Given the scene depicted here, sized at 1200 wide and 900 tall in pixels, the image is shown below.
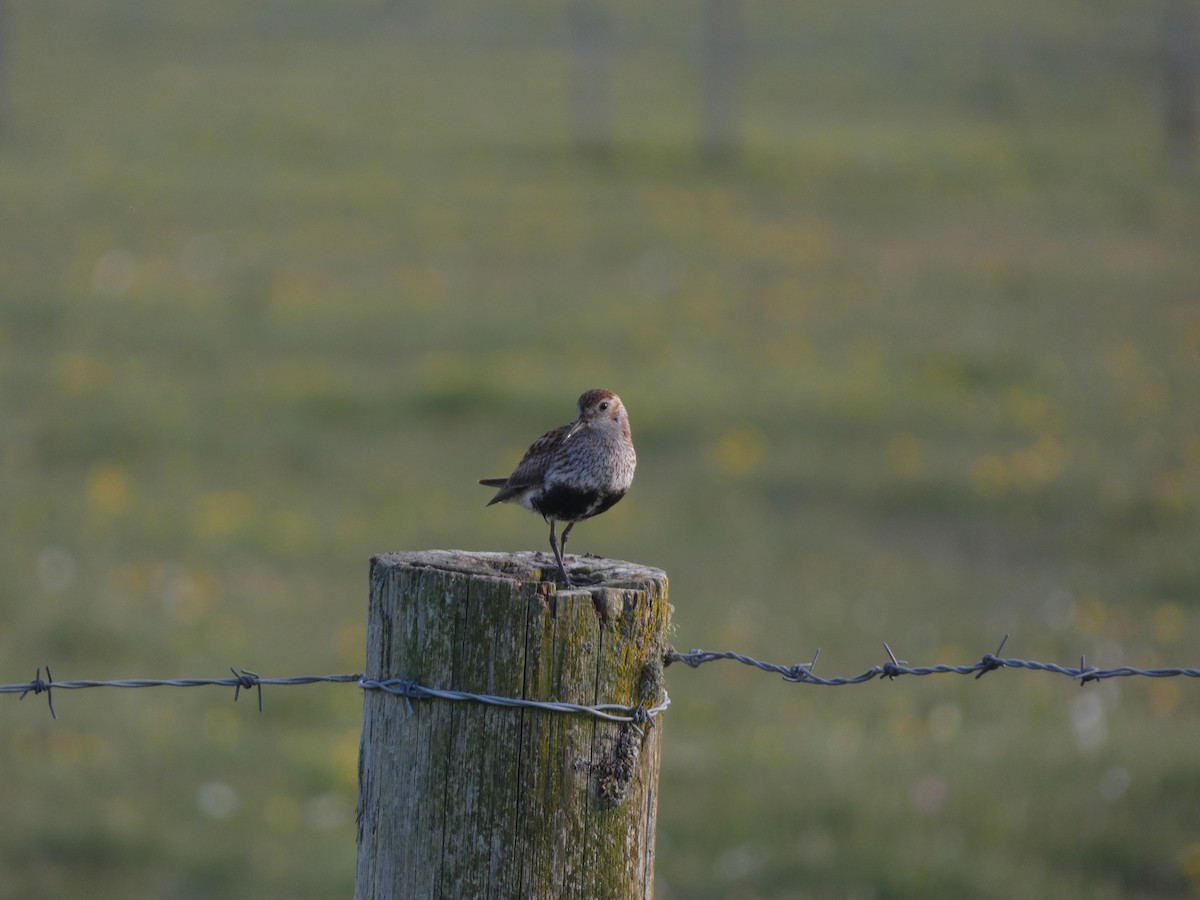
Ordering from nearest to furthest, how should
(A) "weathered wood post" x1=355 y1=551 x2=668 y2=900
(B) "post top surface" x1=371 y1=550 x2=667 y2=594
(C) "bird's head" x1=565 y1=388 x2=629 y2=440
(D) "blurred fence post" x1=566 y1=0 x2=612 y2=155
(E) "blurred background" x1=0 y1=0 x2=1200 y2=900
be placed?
(A) "weathered wood post" x1=355 y1=551 x2=668 y2=900 < (B) "post top surface" x1=371 y1=550 x2=667 y2=594 < (C) "bird's head" x1=565 y1=388 x2=629 y2=440 < (E) "blurred background" x1=0 y1=0 x2=1200 y2=900 < (D) "blurred fence post" x1=566 y1=0 x2=612 y2=155

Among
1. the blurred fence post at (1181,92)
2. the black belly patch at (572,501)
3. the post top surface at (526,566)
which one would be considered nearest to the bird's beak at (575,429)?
the black belly patch at (572,501)

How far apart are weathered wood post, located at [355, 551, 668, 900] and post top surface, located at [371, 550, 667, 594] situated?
61 millimetres

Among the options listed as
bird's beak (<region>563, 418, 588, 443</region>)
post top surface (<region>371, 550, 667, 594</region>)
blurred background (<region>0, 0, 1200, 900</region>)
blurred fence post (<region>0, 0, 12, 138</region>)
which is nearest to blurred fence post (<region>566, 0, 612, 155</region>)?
blurred background (<region>0, 0, 1200, 900</region>)

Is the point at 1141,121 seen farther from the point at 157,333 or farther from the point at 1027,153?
the point at 157,333

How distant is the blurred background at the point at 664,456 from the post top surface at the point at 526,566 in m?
3.59

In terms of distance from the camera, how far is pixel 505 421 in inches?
573

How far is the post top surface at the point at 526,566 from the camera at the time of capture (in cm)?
325

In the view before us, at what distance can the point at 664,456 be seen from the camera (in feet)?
46.4

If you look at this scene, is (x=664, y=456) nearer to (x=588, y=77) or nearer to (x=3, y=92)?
(x=3, y=92)

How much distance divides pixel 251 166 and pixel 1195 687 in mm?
22804

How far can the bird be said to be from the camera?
3898mm

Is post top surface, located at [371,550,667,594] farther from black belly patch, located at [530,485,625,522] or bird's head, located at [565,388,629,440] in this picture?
bird's head, located at [565,388,629,440]

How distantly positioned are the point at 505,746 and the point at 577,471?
104 cm

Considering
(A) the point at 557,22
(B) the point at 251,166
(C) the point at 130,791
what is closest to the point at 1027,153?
(B) the point at 251,166
